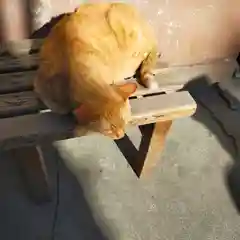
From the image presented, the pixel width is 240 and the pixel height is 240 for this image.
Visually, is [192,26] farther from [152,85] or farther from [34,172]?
[34,172]

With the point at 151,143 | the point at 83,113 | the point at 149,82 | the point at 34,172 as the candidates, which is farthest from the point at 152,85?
the point at 34,172

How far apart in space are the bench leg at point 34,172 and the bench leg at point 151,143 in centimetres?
26

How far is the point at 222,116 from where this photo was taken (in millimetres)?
1620

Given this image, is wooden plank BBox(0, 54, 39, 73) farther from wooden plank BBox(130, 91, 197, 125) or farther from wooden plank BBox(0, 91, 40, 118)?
wooden plank BBox(130, 91, 197, 125)

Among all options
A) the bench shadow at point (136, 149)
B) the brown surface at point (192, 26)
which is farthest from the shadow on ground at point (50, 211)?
the brown surface at point (192, 26)

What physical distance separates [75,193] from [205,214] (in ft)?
1.11

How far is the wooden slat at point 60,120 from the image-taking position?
43.6 inches

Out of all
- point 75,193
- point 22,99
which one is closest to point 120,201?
point 75,193

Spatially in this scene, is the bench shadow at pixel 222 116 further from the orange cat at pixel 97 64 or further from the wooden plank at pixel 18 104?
the wooden plank at pixel 18 104

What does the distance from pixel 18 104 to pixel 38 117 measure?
0.08m

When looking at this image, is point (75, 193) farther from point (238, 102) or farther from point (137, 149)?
point (238, 102)

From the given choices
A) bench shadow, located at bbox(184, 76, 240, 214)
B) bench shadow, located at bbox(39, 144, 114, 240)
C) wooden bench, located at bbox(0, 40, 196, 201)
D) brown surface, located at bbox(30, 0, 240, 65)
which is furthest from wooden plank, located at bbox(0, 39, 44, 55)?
bench shadow, located at bbox(184, 76, 240, 214)

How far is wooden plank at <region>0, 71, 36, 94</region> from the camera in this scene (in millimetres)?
1247

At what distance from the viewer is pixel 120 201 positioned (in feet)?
4.32
